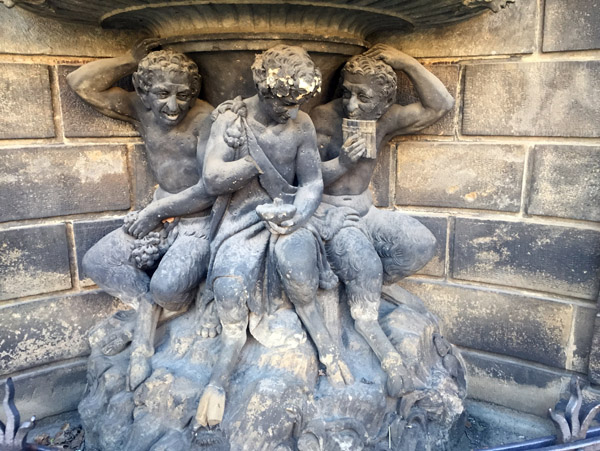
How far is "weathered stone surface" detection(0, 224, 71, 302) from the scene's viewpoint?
2.81 m

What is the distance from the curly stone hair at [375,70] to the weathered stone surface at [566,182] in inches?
34.7

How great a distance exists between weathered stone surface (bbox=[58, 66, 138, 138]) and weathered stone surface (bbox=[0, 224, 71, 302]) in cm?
54

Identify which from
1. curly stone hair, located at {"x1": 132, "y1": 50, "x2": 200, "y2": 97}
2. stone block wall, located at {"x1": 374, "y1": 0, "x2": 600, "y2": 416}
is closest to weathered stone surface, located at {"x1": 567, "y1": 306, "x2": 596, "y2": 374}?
stone block wall, located at {"x1": 374, "y1": 0, "x2": 600, "y2": 416}

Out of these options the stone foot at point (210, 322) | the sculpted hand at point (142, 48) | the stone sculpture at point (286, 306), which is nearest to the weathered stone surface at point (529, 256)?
the stone sculpture at point (286, 306)

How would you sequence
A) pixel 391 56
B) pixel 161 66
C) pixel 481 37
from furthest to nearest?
1. pixel 481 37
2. pixel 391 56
3. pixel 161 66

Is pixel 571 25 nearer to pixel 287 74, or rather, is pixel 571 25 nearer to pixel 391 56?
pixel 391 56

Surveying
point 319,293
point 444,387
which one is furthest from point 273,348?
point 444,387

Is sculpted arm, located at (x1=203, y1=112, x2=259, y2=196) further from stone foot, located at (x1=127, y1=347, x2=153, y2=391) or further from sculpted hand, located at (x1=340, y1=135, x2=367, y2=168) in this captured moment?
stone foot, located at (x1=127, y1=347, x2=153, y2=391)

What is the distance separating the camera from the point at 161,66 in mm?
2469

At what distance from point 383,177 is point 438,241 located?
1.64ft

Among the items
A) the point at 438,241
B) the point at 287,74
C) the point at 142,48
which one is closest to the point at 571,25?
the point at 438,241

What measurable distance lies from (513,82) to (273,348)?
1859 millimetres

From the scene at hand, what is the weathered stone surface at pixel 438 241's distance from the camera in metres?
3.09

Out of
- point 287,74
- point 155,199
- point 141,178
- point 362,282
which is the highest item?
point 287,74
